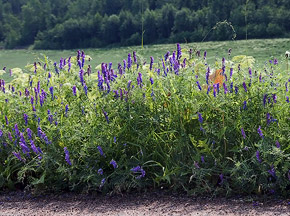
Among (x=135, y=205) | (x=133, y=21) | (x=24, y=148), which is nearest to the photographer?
(x=135, y=205)

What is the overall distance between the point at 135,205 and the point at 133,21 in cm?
2997

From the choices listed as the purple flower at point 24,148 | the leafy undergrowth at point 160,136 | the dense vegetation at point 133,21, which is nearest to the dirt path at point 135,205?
→ the leafy undergrowth at point 160,136

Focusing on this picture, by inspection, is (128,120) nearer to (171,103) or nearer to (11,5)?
(171,103)

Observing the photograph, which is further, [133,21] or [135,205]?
[133,21]

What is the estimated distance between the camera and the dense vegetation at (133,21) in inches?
909

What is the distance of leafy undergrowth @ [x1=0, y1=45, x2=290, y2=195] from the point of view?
3.10m

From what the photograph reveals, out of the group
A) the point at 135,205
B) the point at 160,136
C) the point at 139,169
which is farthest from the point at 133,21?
the point at 135,205

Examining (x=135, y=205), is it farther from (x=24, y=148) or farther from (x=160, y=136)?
(x=24, y=148)

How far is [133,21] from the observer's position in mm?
32281

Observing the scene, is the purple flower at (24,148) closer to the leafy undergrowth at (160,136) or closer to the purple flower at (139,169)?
the leafy undergrowth at (160,136)

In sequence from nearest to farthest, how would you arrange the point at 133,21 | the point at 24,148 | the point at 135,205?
the point at 135,205 → the point at 24,148 → the point at 133,21

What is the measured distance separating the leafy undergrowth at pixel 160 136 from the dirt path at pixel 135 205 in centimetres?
8

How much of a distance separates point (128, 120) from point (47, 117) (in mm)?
672

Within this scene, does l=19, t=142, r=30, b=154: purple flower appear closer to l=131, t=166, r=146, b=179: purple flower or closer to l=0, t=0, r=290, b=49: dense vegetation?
l=131, t=166, r=146, b=179: purple flower
